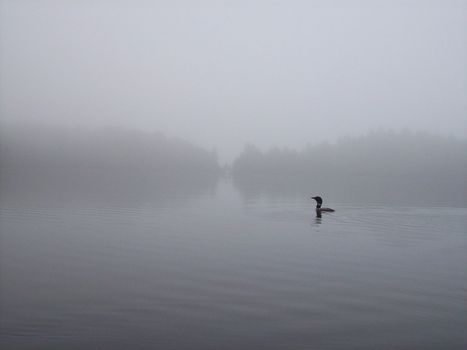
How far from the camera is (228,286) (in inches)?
547

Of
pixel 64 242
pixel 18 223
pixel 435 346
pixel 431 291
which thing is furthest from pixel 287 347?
pixel 18 223

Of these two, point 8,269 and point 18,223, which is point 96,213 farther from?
point 8,269

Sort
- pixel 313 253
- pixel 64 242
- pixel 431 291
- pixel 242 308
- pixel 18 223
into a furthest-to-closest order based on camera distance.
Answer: pixel 18 223 < pixel 64 242 < pixel 313 253 < pixel 431 291 < pixel 242 308

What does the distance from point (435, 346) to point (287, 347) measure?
3.33m

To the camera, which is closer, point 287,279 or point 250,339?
point 250,339

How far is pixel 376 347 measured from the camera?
9.63 meters

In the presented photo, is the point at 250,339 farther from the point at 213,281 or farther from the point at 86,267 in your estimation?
the point at 86,267

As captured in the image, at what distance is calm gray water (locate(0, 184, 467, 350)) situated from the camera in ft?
32.9

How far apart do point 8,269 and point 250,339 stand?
995 cm

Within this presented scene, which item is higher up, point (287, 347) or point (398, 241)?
point (398, 241)

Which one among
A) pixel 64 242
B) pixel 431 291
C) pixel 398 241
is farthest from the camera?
pixel 398 241

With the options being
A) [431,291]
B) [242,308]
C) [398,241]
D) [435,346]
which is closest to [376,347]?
[435,346]

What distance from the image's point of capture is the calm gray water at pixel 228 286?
32.9 ft

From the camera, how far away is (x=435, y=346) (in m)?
9.73
